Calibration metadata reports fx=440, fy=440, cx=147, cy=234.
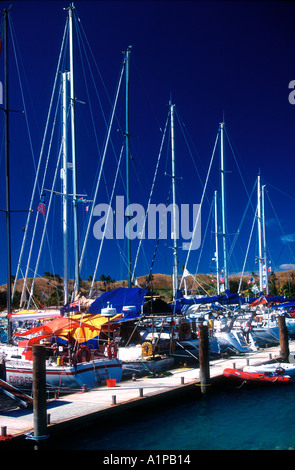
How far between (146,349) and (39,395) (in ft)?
37.1

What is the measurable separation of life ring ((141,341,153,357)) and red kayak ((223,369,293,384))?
4.35 m

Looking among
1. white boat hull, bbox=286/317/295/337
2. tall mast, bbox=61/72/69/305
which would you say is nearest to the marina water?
tall mast, bbox=61/72/69/305

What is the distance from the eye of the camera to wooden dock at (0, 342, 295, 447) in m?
14.5

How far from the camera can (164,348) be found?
26734mm

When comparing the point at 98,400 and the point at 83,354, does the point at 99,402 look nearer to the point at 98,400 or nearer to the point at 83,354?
the point at 98,400

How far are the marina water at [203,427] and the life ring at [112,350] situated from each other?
404 centimetres

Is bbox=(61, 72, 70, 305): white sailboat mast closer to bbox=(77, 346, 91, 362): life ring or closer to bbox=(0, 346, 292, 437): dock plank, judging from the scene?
bbox=(77, 346, 91, 362): life ring

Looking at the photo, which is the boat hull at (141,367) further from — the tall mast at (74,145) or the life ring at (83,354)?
the tall mast at (74,145)

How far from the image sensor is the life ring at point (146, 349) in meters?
24.8

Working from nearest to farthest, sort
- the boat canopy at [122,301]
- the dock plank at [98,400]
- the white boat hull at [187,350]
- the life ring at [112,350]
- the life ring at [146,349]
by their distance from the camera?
the dock plank at [98,400]
the life ring at [112,350]
the life ring at [146,349]
the boat canopy at [122,301]
the white boat hull at [187,350]

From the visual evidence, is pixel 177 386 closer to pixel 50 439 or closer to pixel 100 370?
pixel 100 370

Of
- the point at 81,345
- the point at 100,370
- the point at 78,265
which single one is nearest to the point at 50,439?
the point at 100,370

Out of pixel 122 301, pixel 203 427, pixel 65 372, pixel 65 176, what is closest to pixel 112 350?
pixel 65 372

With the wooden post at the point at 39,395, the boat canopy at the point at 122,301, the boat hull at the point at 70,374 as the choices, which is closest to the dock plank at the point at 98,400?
the wooden post at the point at 39,395
